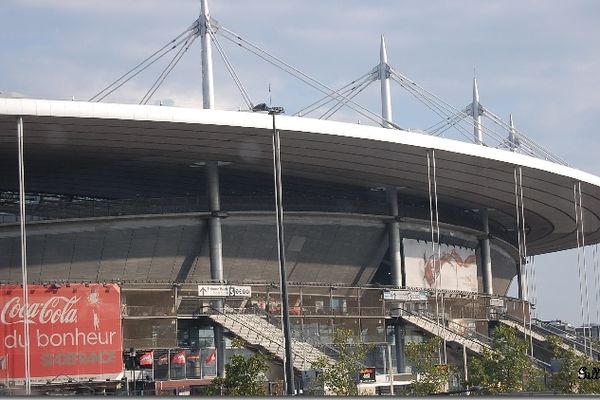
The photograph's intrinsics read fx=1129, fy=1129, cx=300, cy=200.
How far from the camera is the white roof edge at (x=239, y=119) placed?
59.5 metres

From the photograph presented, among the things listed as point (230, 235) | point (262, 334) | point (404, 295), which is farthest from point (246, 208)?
point (404, 295)

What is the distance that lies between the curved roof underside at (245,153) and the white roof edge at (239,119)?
57mm

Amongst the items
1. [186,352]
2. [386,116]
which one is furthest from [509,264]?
[186,352]

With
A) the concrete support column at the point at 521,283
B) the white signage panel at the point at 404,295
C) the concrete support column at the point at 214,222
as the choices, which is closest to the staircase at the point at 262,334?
the concrete support column at the point at 214,222

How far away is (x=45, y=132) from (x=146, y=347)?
44.2 feet

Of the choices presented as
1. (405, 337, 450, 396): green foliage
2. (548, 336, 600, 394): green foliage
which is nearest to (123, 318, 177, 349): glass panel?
(405, 337, 450, 396): green foliage

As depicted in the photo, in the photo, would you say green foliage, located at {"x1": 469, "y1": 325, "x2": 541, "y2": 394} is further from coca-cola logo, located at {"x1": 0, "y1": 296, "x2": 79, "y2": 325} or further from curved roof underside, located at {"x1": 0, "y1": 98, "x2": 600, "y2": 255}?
coca-cola logo, located at {"x1": 0, "y1": 296, "x2": 79, "y2": 325}

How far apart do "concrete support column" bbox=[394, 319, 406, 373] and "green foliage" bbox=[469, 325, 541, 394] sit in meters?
24.3

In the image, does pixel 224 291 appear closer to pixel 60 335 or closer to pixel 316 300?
pixel 316 300

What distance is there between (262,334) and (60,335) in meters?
15.7

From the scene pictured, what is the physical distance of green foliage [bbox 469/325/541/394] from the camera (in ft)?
168

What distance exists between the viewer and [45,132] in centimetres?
6381

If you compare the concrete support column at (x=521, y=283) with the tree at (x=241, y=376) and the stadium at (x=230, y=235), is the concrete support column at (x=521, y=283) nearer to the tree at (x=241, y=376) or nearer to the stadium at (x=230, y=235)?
the stadium at (x=230, y=235)

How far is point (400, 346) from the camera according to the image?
79500 mm
